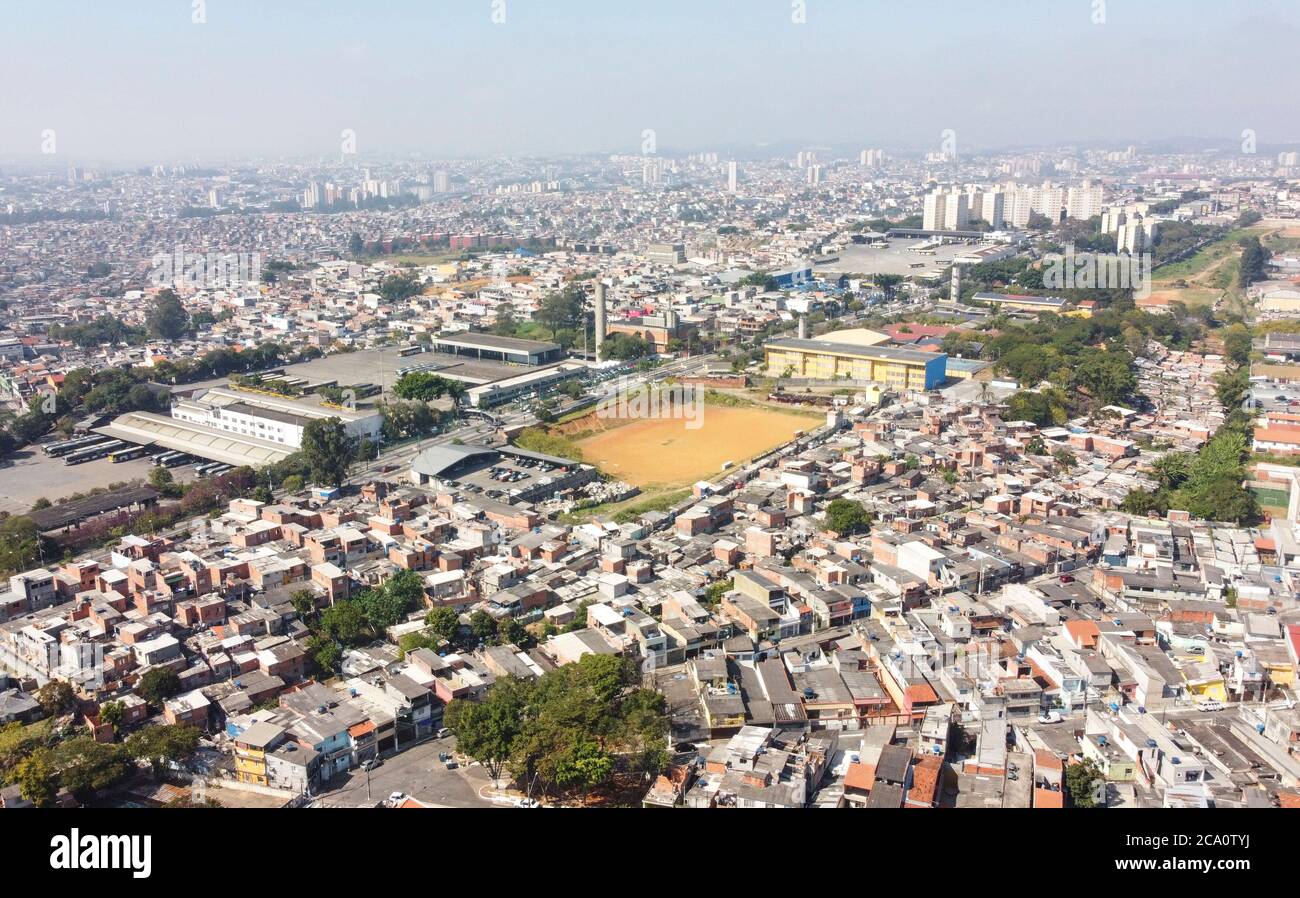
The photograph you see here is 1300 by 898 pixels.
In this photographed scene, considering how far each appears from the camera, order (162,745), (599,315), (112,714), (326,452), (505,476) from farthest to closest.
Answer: (599,315), (505,476), (326,452), (112,714), (162,745)

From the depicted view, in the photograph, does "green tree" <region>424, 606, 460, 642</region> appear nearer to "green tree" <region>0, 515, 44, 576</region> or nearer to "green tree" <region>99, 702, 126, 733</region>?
"green tree" <region>99, 702, 126, 733</region>

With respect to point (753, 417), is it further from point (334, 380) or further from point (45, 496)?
point (45, 496)

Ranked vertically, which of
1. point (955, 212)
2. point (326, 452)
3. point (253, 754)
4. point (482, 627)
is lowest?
point (253, 754)

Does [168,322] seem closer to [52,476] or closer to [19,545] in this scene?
[52,476]

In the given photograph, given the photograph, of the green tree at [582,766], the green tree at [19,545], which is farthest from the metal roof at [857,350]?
the green tree at [19,545]

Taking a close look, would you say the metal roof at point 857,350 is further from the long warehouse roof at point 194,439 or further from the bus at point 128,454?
the bus at point 128,454

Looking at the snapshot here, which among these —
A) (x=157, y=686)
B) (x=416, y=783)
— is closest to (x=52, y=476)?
(x=157, y=686)
